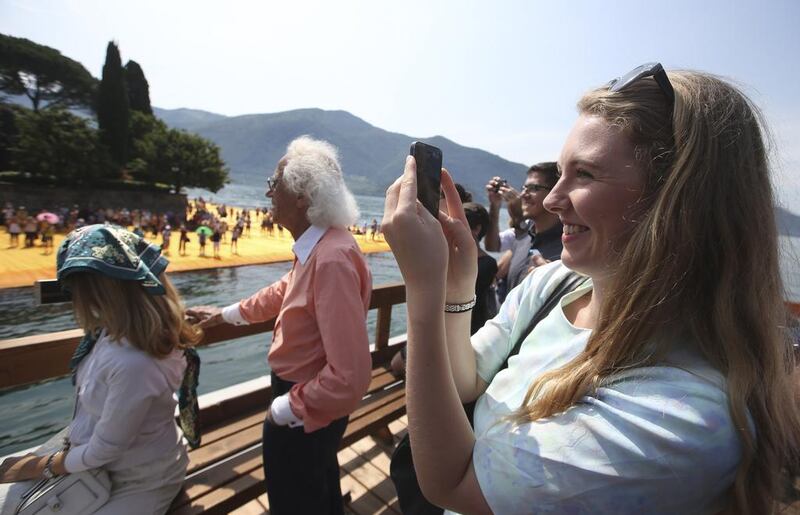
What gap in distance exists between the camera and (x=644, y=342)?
32.7 inches

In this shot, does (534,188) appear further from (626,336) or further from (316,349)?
(626,336)

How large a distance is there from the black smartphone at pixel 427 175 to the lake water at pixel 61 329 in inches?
31.7

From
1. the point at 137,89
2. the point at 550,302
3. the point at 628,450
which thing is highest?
the point at 137,89

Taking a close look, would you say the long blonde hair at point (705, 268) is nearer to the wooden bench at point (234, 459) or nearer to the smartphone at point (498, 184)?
the wooden bench at point (234, 459)

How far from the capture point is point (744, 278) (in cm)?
82

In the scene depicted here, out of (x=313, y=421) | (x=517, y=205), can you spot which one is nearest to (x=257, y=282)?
(x=517, y=205)

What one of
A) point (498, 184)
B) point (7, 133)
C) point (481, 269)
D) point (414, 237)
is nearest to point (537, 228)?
point (481, 269)

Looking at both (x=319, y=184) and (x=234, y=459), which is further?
(x=234, y=459)

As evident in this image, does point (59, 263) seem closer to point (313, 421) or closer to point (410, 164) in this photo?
point (313, 421)

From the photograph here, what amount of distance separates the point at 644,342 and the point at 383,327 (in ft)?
9.51

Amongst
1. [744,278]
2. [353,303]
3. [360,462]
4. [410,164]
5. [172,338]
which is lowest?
Result: [360,462]

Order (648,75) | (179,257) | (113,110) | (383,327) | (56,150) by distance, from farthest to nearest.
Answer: (113,110) → (56,150) → (179,257) → (383,327) → (648,75)

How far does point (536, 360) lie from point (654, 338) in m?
0.30

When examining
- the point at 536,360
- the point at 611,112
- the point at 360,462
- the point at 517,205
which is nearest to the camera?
the point at 611,112
